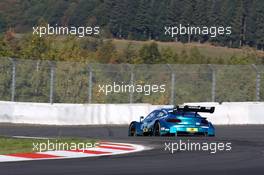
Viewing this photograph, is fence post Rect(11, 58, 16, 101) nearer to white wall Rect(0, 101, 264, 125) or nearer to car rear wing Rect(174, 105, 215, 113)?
white wall Rect(0, 101, 264, 125)

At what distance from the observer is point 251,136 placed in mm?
21375

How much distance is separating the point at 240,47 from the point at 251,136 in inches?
3189

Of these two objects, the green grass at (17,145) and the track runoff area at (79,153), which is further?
the green grass at (17,145)

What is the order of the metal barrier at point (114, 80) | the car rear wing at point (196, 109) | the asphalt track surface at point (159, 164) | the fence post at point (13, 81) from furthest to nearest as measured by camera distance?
the metal barrier at point (114, 80) < the fence post at point (13, 81) < the car rear wing at point (196, 109) < the asphalt track surface at point (159, 164)

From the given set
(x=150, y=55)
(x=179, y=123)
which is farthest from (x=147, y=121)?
(x=150, y=55)

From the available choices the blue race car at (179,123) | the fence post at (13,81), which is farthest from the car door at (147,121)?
the fence post at (13,81)

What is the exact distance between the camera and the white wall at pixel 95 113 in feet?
91.9

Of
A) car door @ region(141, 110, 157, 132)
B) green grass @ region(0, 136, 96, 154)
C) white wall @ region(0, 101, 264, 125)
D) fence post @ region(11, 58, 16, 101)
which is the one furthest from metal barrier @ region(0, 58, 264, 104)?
green grass @ region(0, 136, 96, 154)

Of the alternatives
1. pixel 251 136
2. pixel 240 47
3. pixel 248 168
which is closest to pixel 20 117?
pixel 251 136

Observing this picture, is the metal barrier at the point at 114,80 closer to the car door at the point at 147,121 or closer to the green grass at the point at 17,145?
the car door at the point at 147,121

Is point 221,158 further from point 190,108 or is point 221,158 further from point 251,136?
point 251,136

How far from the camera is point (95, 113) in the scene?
2844cm

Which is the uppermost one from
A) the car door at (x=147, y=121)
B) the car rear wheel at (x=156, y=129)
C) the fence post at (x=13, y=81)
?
the fence post at (x=13, y=81)

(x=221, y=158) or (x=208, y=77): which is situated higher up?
(x=208, y=77)
